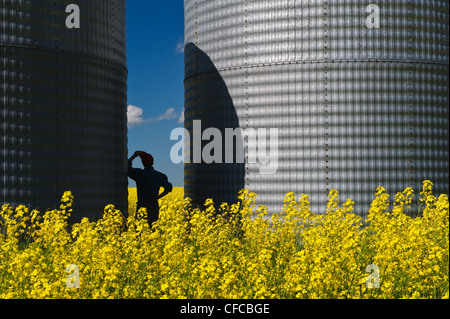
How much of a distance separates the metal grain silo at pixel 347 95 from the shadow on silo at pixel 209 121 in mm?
278

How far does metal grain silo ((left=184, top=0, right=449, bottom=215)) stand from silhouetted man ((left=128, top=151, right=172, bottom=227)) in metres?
1.73

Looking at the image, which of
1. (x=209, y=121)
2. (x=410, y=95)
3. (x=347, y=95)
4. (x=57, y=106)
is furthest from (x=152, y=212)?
(x=410, y=95)

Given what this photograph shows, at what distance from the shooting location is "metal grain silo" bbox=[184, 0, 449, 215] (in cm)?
1034

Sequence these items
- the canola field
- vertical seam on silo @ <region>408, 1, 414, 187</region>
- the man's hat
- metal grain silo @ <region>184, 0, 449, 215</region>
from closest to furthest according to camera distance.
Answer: the canola field, metal grain silo @ <region>184, 0, 449, 215</region>, vertical seam on silo @ <region>408, 1, 414, 187</region>, the man's hat

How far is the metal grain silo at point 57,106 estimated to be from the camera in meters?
8.77

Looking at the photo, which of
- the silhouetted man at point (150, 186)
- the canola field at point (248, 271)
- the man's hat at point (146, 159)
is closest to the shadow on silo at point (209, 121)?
the silhouetted man at point (150, 186)

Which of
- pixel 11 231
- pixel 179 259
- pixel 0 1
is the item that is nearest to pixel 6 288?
pixel 11 231

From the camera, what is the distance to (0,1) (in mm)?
8758

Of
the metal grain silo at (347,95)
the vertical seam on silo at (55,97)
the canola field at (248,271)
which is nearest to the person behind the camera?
the canola field at (248,271)

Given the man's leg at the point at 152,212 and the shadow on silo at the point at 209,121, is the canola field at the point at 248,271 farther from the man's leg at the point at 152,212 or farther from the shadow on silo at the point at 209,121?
the shadow on silo at the point at 209,121

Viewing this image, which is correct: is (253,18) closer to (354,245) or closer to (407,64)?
(407,64)

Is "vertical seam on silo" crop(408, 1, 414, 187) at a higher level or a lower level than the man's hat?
higher

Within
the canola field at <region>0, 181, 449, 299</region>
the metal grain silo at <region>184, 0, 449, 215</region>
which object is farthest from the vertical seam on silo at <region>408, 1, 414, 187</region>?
the canola field at <region>0, 181, 449, 299</region>

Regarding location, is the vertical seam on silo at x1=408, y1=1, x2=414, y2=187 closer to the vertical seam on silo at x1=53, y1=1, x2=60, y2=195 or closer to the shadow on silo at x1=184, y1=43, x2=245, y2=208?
the shadow on silo at x1=184, y1=43, x2=245, y2=208
